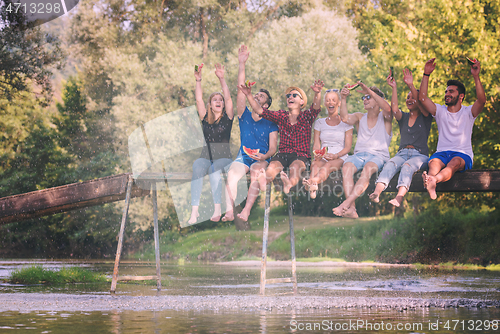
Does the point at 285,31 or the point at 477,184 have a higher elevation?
the point at 285,31

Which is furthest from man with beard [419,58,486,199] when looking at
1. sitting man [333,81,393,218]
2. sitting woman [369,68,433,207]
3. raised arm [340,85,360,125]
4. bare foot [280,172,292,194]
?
bare foot [280,172,292,194]

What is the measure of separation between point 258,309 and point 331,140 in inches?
136

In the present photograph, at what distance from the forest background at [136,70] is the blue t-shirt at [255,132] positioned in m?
14.3

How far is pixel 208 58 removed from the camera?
34.9 m

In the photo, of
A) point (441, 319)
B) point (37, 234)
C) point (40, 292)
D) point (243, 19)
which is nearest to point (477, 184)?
point (441, 319)

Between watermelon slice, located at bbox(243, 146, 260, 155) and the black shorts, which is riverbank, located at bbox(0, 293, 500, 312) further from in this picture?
watermelon slice, located at bbox(243, 146, 260, 155)

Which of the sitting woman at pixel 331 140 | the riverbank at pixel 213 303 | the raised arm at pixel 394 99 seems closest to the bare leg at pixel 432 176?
the raised arm at pixel 394 99

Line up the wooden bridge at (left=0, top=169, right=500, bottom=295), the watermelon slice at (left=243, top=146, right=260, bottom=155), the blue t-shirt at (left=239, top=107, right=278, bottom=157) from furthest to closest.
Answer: the blue t-shirt at (left=239, top=107, right=278, bottom=157), the watermelon slice at (left=243, top=146, right=260, bottom=155), the wooden bridge at (left=0, top=169, right=500, bottom=295)

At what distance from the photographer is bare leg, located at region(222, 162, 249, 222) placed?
37.2ft

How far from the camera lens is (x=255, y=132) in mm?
11992

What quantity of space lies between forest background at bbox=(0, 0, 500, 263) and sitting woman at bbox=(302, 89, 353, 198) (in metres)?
14.0

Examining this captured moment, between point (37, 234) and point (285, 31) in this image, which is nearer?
point (285, 31)

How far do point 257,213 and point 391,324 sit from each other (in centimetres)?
4198

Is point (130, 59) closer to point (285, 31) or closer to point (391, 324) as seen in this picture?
point (285, 31)
